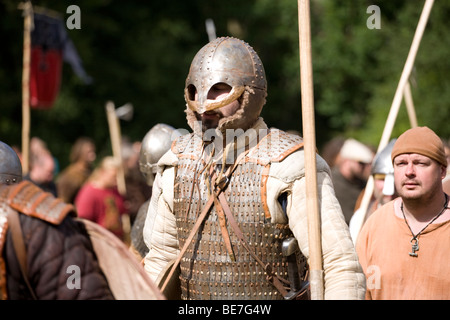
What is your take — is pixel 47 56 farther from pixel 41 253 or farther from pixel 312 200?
pixel 41 253

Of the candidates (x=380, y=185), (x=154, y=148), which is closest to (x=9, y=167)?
(x=154, y=148)

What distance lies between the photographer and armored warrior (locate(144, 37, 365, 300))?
13.4ft

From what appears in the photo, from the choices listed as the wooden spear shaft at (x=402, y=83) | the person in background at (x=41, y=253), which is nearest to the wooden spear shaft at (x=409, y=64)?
the wooden spear shaft at (x=402, y=83)

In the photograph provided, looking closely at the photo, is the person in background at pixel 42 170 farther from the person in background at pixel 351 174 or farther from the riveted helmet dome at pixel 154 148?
the person in background at pixel 351 174

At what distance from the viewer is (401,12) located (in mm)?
22062

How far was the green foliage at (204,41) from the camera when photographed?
21.1 m

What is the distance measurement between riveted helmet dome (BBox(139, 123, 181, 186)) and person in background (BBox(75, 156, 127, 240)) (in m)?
2.85

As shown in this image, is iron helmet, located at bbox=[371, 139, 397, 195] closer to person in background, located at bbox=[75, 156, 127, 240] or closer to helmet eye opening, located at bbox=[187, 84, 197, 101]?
helmet eye opening, located at bbox=[187, 84, 197, 101]

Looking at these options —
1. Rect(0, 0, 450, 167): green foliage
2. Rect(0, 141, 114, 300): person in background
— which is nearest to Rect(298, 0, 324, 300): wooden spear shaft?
Rect(0, 141, 114, 300): person in background

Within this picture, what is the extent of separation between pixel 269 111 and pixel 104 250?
26.8 metres

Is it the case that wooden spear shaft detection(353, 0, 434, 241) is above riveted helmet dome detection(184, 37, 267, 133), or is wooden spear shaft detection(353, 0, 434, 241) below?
above
